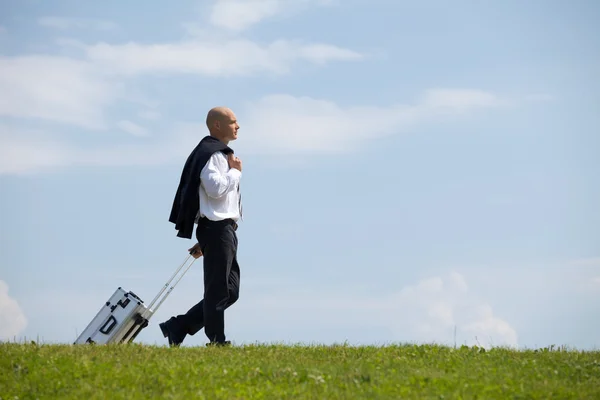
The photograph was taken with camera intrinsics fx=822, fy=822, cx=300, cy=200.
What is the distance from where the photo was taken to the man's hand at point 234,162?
12.0 m

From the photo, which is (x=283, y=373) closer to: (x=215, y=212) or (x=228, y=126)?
(x=215, y=212)

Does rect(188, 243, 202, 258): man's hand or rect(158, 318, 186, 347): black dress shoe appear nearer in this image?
rect(158, 318, 186, 347): black dress shoe

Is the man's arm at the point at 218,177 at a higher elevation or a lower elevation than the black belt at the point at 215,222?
higher

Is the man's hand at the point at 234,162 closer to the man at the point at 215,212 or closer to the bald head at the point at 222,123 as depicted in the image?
the man at the point at 215,212

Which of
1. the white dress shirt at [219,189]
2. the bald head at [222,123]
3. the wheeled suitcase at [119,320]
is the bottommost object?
the wheeled suitcase at [119,320]

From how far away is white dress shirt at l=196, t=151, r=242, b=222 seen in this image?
1153cm

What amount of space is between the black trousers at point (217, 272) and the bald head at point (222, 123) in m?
1.34

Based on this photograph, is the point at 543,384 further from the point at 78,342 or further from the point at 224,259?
the point at 78,342

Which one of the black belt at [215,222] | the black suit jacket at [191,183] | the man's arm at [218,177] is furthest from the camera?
the black suit jacket at [191,183]

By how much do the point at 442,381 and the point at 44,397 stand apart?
171 inches

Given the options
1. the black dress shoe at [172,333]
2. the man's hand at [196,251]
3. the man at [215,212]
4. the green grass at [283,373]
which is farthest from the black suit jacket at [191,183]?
the green grass at [283,373]

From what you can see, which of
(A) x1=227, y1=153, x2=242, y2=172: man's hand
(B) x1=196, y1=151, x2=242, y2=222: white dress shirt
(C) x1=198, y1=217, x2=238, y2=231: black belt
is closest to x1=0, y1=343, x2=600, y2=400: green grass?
(C) x1=198, y1=217, x2=238, y2=231: black belt

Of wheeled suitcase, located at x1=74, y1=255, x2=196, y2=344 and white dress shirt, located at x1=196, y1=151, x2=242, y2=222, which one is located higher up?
white dress shirt, located at x1=196, y1=151, x2=242, y2=222

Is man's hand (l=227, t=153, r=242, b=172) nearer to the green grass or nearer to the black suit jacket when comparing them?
the black suit jacket
